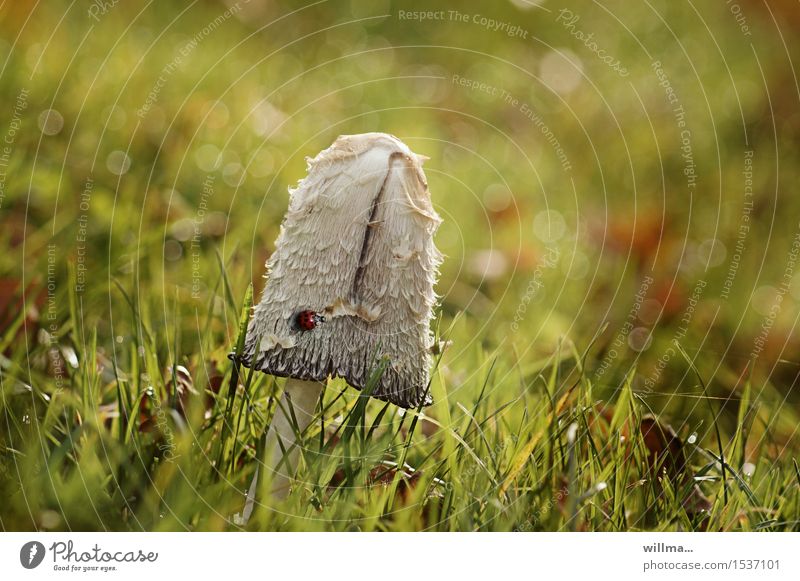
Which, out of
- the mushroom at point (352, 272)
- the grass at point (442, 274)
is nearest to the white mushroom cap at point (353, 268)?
the mushroom at point (352, 272)

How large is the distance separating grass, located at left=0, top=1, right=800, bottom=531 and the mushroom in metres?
0.12

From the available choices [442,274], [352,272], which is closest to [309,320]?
[352,272]

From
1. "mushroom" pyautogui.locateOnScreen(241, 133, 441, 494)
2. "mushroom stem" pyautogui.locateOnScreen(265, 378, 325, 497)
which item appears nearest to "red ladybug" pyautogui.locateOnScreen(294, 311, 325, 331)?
"mushroom" pyautogui.locateOnScreen(241, 133, 441, 494)

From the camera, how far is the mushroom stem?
154 cm

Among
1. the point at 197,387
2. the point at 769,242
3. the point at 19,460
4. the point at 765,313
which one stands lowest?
the point at 19,460

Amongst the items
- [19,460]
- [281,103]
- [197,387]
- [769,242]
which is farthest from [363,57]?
[19,460]

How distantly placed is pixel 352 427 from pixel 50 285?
36.3 inches

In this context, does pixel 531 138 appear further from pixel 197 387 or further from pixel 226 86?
pixel 197 387

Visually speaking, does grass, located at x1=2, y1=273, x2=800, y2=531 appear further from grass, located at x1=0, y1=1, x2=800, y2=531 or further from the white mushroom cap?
the white mushroom cap

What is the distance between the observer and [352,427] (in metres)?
Result: 1.59

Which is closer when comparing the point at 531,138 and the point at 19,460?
the point at 19,460

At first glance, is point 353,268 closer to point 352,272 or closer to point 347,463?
point 352,272

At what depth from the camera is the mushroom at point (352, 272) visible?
4.72ft
